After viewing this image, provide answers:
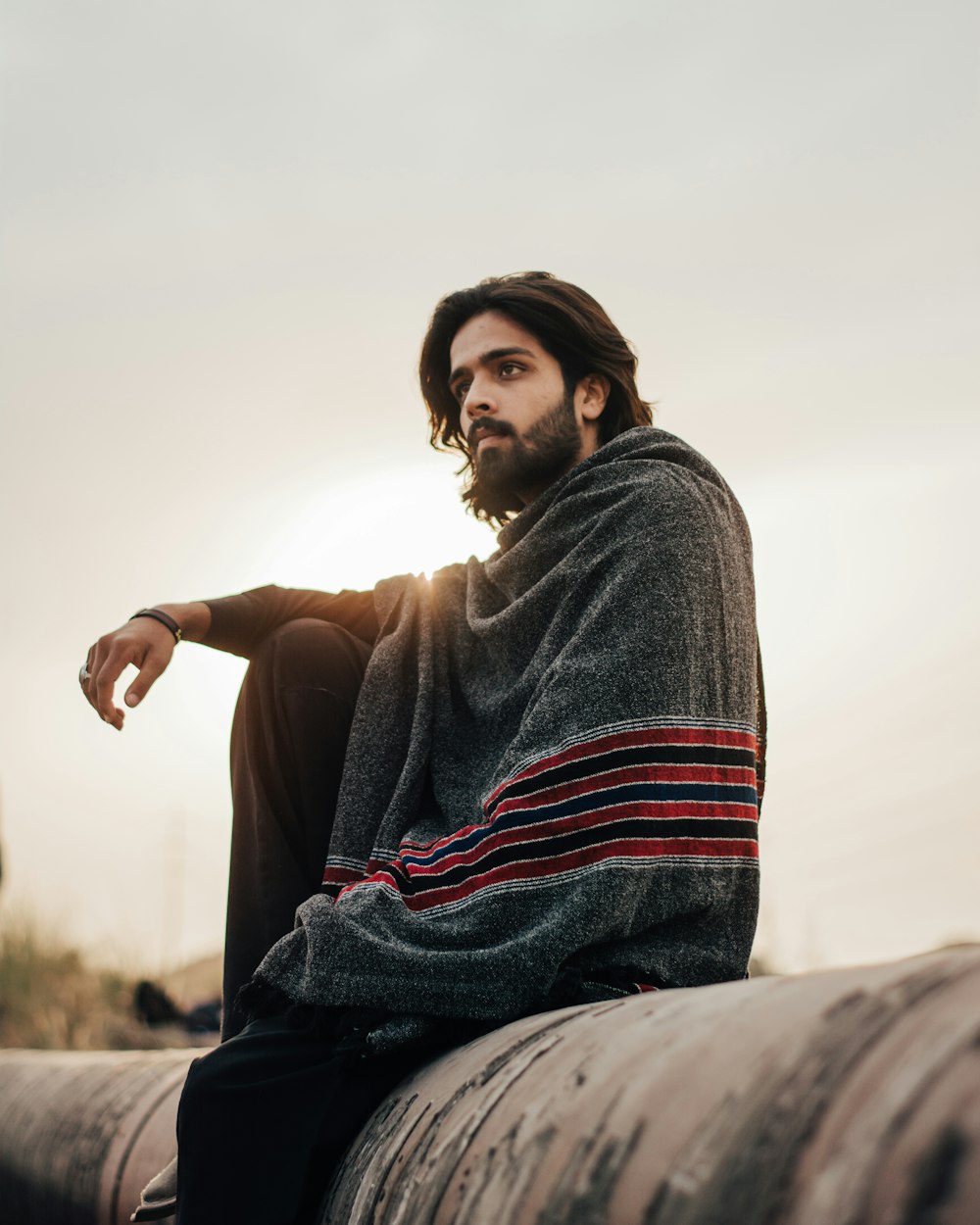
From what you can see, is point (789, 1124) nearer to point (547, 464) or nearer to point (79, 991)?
point (547, 464)

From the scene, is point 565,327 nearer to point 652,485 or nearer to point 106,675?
point 652,485

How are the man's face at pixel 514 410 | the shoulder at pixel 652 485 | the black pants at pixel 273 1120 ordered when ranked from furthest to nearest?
the man's face at pixel 514 410
the shoulder at pixel 652 485
the black pants at pixel 273 1120

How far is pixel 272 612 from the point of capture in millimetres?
2406

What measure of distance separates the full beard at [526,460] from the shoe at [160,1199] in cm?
137

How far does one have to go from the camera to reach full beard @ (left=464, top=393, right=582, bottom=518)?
8.02ft

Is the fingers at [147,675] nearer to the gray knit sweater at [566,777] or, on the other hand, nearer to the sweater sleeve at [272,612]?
the sweater sleeve at [272,612]

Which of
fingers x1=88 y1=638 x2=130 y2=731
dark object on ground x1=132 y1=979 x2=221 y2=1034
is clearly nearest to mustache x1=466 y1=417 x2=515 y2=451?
fingers x1=88 y1=638 x2=130 y2=731

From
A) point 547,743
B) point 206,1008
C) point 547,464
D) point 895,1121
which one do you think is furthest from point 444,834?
point 206,1008

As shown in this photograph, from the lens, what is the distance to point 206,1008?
18.9 ft

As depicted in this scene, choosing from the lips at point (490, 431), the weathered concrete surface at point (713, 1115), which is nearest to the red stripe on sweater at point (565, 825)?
the weathered concrete surface at point (713, 1115)

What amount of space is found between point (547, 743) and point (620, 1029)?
0.77 meters

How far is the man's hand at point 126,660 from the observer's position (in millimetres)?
2160

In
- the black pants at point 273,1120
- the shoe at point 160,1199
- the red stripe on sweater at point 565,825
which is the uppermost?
the red stripe on sweater at point 565,825

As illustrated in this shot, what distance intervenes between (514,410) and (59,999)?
588 cm
